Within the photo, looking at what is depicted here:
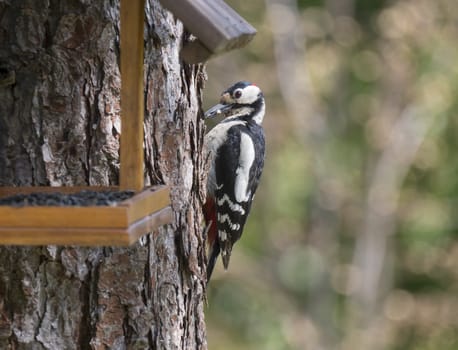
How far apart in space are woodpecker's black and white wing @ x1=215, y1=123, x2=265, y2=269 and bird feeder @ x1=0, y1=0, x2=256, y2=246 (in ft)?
5.44

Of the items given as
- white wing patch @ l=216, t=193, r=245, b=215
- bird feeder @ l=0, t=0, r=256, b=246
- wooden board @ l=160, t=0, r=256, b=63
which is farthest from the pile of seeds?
white wing patch @ l=216, t=193, r=245, b=215

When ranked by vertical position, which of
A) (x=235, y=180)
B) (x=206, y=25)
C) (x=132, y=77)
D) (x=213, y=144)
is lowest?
(x=235, y=180)

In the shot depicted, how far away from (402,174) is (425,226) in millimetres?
599

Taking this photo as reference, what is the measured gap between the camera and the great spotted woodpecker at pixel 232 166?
4246mm

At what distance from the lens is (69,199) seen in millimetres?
2332

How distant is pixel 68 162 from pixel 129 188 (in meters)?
0.36

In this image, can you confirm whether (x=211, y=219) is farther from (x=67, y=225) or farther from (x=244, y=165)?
(x=67, y=225)

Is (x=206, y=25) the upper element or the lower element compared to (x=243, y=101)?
upper

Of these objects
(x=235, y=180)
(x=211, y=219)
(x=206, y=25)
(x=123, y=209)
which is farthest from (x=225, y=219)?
(x=123, y=209)

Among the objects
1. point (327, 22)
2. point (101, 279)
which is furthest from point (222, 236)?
point (327, 22)

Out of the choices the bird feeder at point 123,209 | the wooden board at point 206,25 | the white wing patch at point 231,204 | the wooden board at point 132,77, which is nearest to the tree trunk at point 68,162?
the bird feeder at point 123,209

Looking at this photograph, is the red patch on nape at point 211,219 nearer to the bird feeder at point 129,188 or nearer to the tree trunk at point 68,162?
the tree trunk at point 68,162

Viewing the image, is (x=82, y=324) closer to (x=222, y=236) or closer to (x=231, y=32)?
(x=231, y=32)

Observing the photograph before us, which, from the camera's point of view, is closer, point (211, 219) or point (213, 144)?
point (211, 219)
